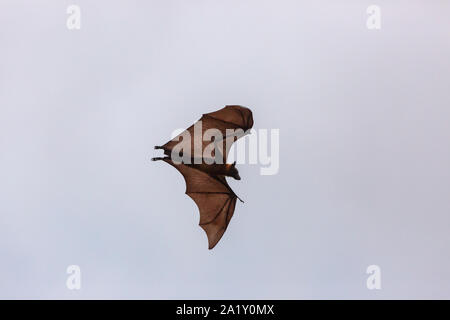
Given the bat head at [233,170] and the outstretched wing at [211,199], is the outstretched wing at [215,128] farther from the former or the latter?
the outstretched wing at [211,199]

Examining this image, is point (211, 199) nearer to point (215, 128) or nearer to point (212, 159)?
point (212, 159)

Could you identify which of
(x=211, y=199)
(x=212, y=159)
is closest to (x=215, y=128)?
(x=212, y=159)

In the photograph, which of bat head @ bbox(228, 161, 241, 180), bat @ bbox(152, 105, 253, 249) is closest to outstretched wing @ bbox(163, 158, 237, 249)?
bat @ bbox(152, 105, 253, 249)

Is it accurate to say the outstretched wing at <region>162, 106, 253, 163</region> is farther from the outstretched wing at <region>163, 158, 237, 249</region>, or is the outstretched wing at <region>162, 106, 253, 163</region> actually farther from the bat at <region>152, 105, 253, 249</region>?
the outstretched wing at <region>163, 158, 237, 249</region>

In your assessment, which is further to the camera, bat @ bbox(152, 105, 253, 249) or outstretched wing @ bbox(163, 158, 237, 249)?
outstretched wing @ bbox(163, 158, 237, 249)

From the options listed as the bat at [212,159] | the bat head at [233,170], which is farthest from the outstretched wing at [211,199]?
the bat head at [233,170]

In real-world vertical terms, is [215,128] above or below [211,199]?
above

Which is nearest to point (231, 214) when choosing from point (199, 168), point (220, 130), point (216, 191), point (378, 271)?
point (216, 191)

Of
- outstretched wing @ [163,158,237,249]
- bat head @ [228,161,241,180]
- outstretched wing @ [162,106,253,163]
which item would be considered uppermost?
outstretched wing @ [162,106,253,163]
